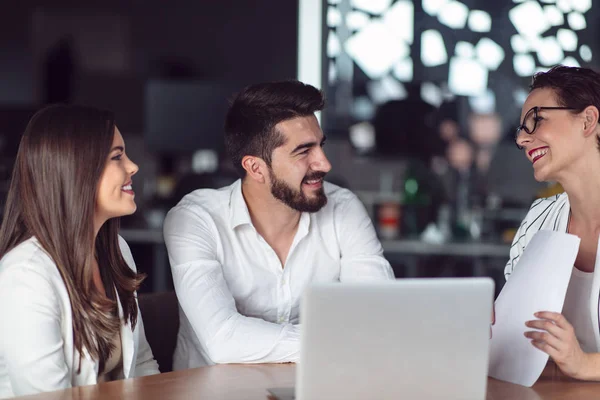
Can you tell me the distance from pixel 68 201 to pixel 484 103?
521 cm

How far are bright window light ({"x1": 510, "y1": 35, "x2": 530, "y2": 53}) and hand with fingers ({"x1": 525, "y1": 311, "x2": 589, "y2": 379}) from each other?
434 centimetres

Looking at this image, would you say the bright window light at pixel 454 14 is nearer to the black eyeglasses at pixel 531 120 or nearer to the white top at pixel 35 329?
the black eyeglasses at pixel 531 120

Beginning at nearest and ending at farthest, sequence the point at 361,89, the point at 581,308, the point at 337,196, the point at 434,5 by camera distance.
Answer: the point at 581,308 → the point at 337,196 → the point at 434,5 → the point at 361,89

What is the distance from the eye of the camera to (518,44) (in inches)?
231

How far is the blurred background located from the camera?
573cm

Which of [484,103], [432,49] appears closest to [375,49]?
[432,49]

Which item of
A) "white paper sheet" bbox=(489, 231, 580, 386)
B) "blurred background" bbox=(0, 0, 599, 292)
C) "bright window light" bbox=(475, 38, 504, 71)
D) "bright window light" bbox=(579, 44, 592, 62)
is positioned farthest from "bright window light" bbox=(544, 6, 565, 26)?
"white paper sheet" bbox=(489, 231, 580, 386)

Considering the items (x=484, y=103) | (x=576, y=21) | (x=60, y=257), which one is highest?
(x=576, y=21)

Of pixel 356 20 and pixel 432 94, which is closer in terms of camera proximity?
pixel 356 20

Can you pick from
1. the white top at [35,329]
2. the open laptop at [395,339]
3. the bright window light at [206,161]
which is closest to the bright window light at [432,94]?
the bright window light at [206,161]

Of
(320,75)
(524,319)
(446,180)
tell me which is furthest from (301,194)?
(446,180)

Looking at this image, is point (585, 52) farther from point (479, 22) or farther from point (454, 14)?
point (454, 14)

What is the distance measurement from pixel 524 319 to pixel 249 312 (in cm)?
86

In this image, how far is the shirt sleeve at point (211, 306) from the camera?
1994mm
